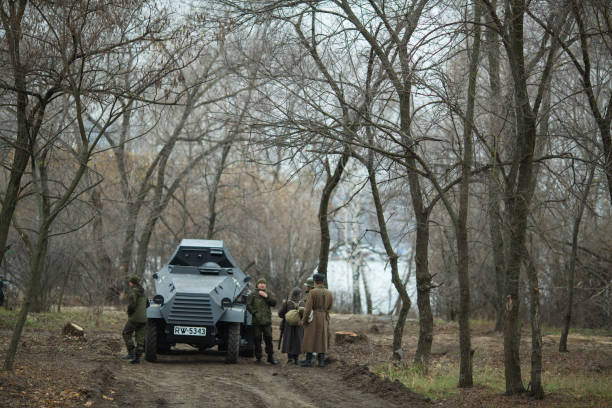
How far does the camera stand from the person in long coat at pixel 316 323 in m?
14.6

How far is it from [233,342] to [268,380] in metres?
2.30

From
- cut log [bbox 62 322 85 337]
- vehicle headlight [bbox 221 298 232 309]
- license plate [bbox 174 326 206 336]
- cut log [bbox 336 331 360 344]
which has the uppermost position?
vehicle headlight [bbox 221 298 232 309]

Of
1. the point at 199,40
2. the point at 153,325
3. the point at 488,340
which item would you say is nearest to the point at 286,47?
the point at 199,40

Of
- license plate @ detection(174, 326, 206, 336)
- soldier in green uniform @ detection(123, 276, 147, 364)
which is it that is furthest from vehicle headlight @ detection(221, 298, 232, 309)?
soldier in green uniform @ detection(123, 276, 147, 364)

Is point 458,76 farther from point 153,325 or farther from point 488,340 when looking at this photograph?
point 488,340

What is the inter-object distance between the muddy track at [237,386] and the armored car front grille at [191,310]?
37.4 inches

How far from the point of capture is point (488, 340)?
21.2 metres

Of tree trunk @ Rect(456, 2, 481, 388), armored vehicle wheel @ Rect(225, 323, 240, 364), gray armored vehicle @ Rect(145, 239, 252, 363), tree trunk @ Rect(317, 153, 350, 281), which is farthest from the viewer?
tree trunk @ Rect(317, 153, 350, 281)

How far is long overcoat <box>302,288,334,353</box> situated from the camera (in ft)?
→ 48.0

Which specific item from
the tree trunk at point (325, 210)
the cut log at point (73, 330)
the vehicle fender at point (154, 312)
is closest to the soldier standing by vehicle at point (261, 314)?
the vehicle fender at point (154, 312)

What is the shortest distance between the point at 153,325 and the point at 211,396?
4.30m

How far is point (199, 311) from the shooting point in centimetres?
1420

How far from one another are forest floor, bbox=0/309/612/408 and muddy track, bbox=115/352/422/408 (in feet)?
0.05

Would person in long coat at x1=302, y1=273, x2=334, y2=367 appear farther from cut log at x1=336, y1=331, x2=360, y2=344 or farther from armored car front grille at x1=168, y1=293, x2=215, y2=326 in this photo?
cut log at x1=336, y1=331, x2=360, y2=344
